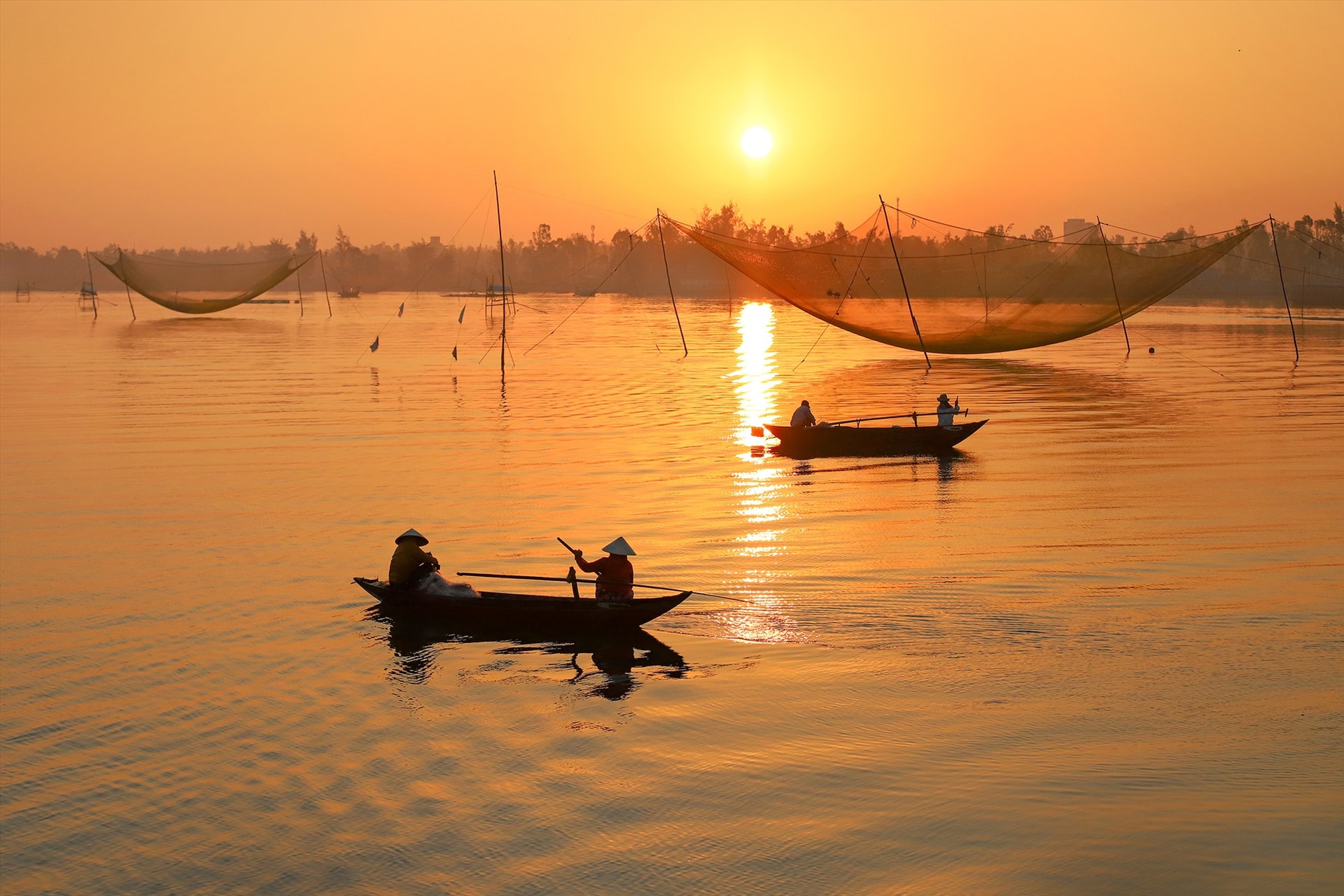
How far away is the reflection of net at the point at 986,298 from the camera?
34.1 m

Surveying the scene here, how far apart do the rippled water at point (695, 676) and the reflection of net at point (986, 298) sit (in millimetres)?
11048

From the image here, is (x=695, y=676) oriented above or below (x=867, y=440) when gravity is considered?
below

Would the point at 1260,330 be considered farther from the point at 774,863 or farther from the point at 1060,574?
the point at 774,863

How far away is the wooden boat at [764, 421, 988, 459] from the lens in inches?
884

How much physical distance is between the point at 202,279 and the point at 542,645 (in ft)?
240

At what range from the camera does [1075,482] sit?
19500 millimetres

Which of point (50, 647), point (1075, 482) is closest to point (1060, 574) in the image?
point (1075, 482)

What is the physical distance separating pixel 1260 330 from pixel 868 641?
64.2 meters

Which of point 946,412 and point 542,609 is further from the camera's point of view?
point 946,412

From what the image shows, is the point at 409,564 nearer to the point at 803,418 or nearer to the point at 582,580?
the point at 582,580

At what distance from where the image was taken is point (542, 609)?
11.3 meters

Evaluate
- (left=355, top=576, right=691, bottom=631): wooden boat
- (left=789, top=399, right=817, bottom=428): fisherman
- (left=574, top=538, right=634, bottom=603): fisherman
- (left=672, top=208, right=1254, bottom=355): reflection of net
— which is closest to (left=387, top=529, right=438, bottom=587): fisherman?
(left=355, top=576, right=691, bottom=631): wooden boat

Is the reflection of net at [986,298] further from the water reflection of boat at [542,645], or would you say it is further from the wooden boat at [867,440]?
the water reflection of boat at [542,645]

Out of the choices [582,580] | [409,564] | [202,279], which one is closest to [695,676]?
[582,580]
